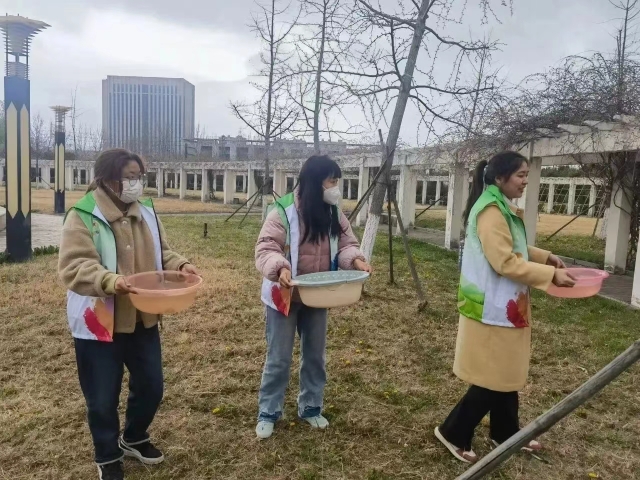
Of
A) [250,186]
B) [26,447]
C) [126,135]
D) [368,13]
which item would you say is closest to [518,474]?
[26,447]

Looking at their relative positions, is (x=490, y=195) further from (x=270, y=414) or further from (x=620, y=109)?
(x=620, y=109)

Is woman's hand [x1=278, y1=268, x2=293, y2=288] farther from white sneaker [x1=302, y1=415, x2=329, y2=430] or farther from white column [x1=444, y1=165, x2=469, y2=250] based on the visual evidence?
white column [x1=444, y1=165, x2=469, y2=250]

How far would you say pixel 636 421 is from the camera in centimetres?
338

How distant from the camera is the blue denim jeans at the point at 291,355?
9.39ft

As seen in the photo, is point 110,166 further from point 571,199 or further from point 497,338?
point 571,199

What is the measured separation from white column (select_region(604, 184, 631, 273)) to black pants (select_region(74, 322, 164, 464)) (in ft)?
28.1

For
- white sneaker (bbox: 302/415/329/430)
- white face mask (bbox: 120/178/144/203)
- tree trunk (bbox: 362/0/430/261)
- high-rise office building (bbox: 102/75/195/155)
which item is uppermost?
high-rise office building (bbox: 102/75/195/155)

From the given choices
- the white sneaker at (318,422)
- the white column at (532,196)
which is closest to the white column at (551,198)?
the white column at (532,196)

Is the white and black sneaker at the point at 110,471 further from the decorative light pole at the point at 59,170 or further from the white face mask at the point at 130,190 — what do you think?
the decorative light pole at the point at 59,170

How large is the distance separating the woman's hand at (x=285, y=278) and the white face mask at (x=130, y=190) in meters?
0.75

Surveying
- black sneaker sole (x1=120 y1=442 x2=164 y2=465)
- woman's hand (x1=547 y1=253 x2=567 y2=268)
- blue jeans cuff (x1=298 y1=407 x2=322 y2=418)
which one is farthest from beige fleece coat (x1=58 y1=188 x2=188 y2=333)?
woman's hand (x1=547 y1=253 x2=567 y2=268)

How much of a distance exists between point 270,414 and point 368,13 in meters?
4.87

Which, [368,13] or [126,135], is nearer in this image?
[368,13]

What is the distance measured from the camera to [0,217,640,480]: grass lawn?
278cm
